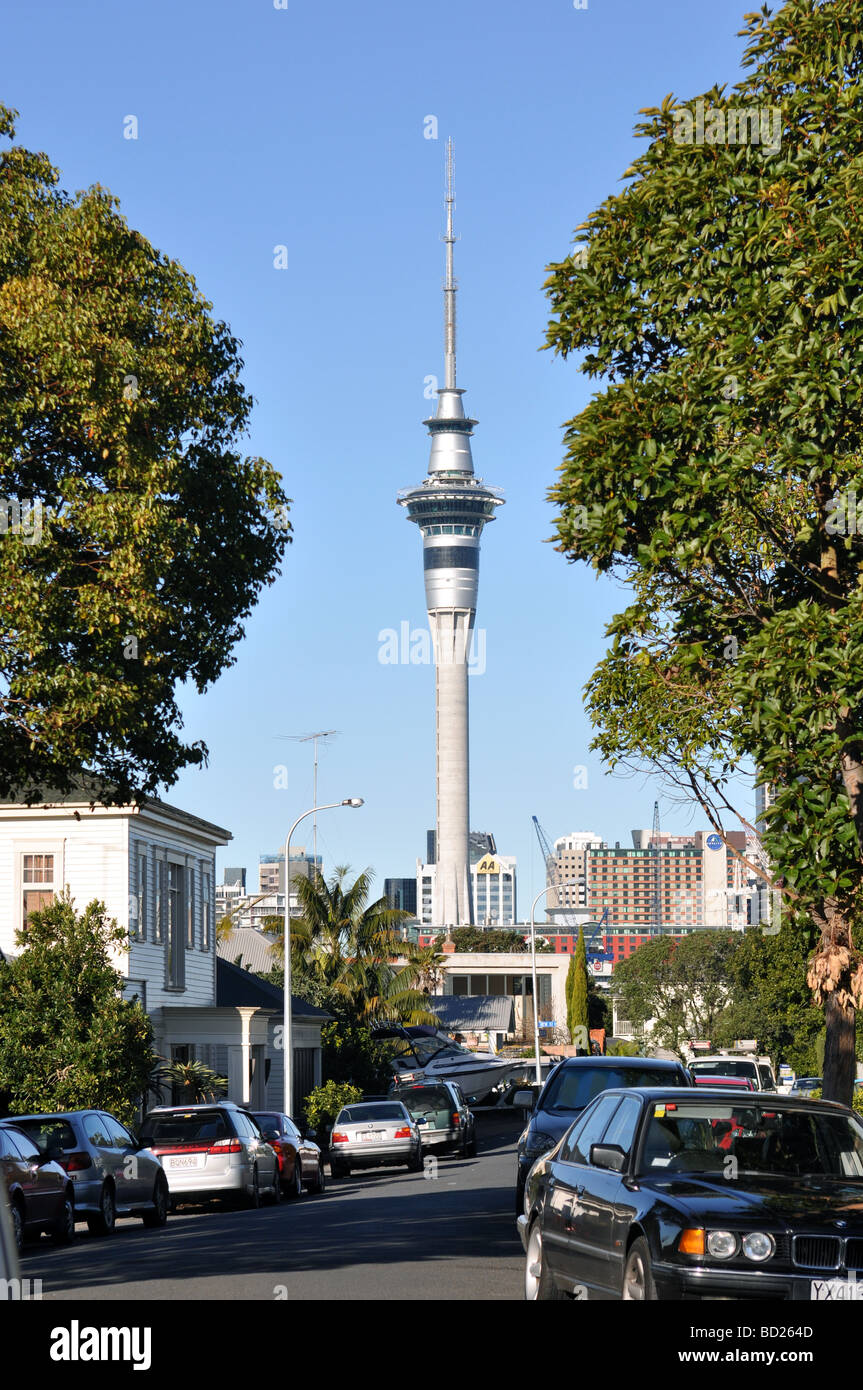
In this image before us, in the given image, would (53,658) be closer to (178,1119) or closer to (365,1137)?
(178,1119)

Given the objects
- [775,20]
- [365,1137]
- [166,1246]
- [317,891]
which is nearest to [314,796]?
[317,891]

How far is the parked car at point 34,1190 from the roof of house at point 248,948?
65.8 metres

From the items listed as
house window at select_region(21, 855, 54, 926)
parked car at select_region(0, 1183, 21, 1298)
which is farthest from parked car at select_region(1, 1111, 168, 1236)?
parked car at select_region(0, 1183, 21, 1298)

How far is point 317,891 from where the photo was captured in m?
63.5

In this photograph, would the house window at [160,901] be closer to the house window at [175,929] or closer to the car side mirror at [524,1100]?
the house window at [175,929]

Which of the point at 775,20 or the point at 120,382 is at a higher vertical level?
the point at 775,20

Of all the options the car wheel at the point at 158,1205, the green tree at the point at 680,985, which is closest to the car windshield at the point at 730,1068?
the car wheel at the point at 158,1205

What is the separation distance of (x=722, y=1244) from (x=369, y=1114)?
2657 cm

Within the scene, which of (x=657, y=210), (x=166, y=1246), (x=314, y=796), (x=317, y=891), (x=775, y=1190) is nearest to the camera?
(x=775, y=1190)

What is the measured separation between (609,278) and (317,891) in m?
49.8

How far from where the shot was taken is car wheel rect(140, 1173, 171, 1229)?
23.4 m

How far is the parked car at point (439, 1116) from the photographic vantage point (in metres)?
39.4

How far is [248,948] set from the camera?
91.0 meters

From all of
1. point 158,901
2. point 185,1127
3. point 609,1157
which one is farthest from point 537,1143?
point 158,901
